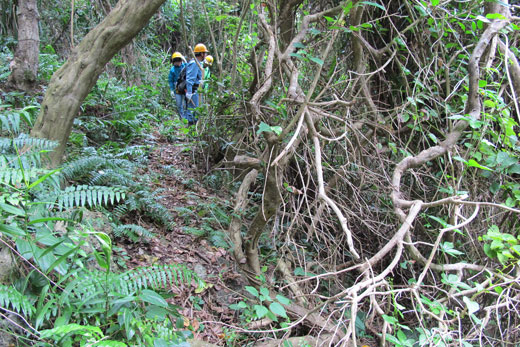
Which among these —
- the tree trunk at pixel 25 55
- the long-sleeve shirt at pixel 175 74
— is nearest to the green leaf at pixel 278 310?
the tree trunk at pixel 25 55

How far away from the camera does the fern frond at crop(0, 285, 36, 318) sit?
196 centimetres

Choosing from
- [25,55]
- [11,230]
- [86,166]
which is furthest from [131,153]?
[11,230]

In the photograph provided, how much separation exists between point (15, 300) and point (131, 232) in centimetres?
154

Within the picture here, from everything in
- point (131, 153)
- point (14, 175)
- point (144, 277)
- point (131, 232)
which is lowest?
point (131, 232)

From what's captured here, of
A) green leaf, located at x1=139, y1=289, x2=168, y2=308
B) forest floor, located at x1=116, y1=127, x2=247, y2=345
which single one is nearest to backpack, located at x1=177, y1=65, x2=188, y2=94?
forest floor, located at x1=116, y1=127, x2=247, y2=345

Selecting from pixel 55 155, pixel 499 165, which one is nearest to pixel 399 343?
pixel 499 165

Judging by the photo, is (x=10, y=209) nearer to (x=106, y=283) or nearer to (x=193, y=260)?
(x=106, y=283)

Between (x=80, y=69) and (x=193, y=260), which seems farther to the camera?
(x=193, y=260)

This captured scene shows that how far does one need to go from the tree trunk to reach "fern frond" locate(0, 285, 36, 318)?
4.11 metres

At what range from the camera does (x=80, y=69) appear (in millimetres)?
3266

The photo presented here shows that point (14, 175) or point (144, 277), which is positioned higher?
point (14, 175)

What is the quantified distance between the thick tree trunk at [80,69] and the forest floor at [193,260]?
46.4 inches

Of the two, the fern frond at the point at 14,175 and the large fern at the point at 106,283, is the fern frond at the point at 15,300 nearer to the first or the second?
the large fern at the point at 106,283

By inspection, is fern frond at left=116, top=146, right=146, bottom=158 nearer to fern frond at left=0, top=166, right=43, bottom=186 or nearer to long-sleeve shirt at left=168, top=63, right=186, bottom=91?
fern frond at left=0, top=166, right=43, bottom=186
